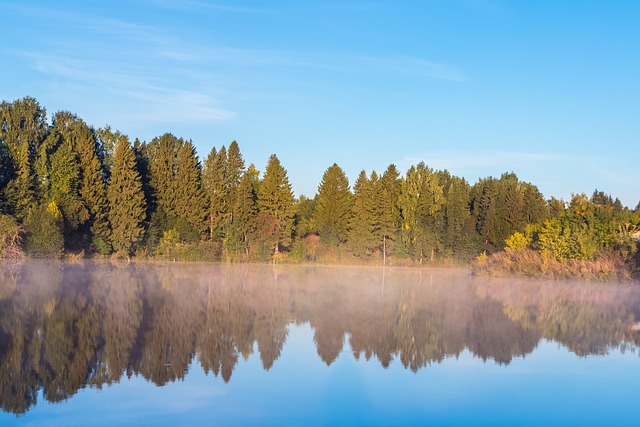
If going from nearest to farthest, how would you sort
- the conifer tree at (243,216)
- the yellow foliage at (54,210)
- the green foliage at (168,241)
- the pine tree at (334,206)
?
the yellow foliage at (54,210), the green foliage at (168,241), the conifer tree at (243,216), the pine tree at (334,206)

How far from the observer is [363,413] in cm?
744

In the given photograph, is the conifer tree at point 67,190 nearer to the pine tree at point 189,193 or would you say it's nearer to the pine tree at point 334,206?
the pine tree at point 189,193

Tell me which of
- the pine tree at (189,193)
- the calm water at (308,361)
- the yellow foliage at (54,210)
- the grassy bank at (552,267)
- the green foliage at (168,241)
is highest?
the pine tree at (189,193)

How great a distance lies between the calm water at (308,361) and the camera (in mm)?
7434

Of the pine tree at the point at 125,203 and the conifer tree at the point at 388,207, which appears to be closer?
the pine tree at the point at 125,203

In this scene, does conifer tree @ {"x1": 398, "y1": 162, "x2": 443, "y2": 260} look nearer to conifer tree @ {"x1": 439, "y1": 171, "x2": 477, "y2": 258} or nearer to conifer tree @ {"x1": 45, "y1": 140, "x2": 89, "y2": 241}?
conifer tree @ {"x1": 439, "y1": 171, "x2": 477, "y2": 258}

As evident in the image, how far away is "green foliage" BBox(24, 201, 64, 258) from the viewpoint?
38188mm

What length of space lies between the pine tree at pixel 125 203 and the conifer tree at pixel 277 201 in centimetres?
848

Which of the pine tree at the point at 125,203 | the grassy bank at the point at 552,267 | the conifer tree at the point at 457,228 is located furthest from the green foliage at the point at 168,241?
the grassy bank at the point at 552,267

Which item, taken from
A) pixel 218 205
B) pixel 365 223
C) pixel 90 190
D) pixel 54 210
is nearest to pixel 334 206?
pixel 365 223

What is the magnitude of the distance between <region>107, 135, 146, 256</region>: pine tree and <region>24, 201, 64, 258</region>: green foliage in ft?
17.3

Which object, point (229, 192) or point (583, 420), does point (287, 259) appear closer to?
point (229, 192)

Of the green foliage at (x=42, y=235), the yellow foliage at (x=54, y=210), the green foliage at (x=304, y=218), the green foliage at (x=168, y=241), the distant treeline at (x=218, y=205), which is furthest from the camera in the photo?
the green foliage at (x=304, y=218)

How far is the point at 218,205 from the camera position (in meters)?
48.9
